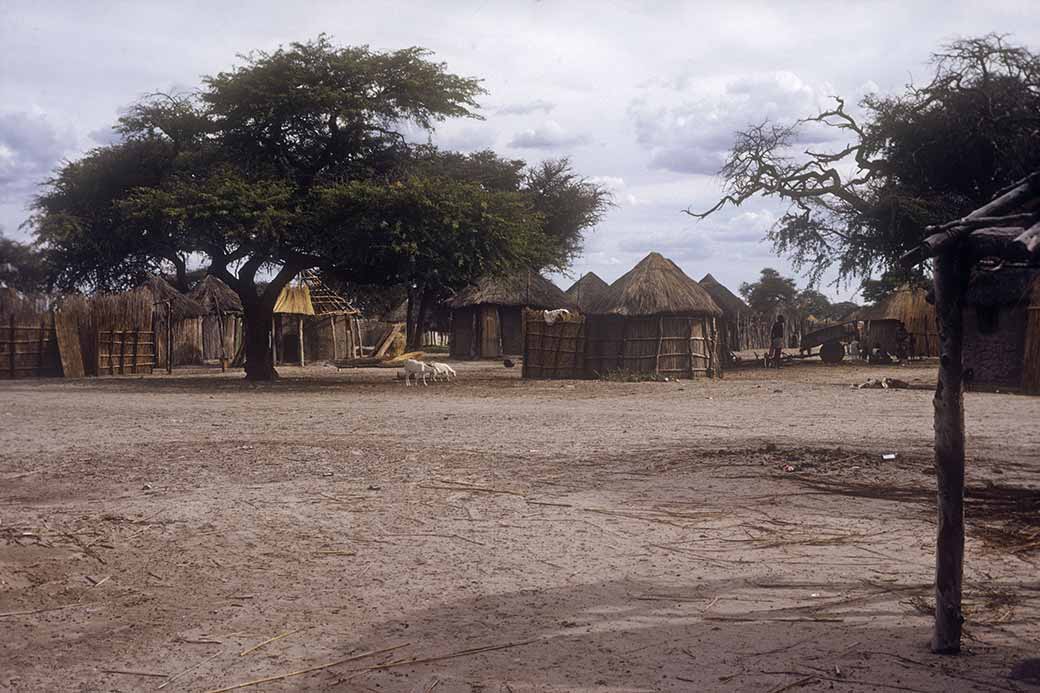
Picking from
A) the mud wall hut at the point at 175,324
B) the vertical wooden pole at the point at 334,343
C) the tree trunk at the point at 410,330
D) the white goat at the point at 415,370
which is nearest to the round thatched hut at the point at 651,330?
the white goat at the point at 415,370

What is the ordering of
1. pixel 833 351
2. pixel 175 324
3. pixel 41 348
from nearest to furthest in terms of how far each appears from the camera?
pixel 41 348 → pixel 175 324 → pixel 833 351

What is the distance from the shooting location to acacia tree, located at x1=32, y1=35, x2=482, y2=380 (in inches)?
863

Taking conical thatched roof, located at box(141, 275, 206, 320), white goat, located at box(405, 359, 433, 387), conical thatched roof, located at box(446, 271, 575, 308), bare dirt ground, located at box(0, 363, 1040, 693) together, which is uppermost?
conical thatched roof, located at box(446, 271, 575, 308)

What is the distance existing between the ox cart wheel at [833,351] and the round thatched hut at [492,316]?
11680 mm

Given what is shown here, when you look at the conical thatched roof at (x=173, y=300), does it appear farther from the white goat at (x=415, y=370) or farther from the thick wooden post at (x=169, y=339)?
the white goat at (x=415, y=370)

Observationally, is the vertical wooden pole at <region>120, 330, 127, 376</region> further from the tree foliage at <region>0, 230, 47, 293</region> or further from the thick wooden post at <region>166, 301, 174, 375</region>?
the tree foliage at <region>0, 230, 47, 293</region>

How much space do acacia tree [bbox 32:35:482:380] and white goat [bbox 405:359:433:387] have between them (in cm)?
271

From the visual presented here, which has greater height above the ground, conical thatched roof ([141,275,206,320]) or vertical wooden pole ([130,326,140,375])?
conical thatched roof ([141,275,206,320])

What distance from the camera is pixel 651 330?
25.3 metres

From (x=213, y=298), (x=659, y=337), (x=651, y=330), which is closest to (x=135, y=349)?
(x=213, y=298)

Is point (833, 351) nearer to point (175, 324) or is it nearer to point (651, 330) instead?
point (651, 330)

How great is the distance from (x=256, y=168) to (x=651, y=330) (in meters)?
10.6

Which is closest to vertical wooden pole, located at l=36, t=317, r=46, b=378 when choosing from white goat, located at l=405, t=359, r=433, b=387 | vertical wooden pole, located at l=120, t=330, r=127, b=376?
vertical wooden pole, located at l=120, t=330, r=127, b=376

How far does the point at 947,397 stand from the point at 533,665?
7.17 ft
